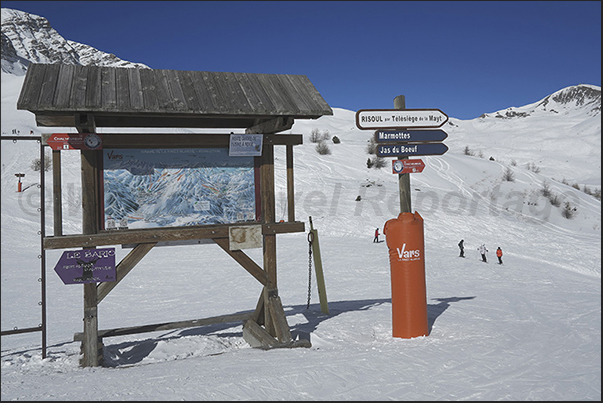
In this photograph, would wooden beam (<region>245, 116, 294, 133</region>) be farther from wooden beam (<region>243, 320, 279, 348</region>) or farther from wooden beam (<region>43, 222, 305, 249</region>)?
wooden beam (<region>243, 320, 279, 348</region>)

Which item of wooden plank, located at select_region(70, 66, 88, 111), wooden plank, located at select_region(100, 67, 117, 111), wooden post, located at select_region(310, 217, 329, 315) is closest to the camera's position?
wooden plank, located at select_region(70, 66, 88, 111)

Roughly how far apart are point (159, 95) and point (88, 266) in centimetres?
244

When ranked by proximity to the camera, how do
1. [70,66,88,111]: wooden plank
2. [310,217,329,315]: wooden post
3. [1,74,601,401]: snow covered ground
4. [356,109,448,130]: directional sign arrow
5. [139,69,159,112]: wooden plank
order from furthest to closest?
[310,217,329,315]: wooden post → [356,109,448,130]: directional sign arrow → [139,69,159,112]: wooden plank → [70,66,88,111]: wooden plank → [1,74,601,401]: snow covered ground

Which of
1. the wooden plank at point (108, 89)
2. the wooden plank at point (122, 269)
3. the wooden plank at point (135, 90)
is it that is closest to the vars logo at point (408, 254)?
the wooden plank at point (122, 269)

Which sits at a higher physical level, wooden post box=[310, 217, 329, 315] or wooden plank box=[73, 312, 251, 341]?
wooden post box=[310, 217, 329, 315]

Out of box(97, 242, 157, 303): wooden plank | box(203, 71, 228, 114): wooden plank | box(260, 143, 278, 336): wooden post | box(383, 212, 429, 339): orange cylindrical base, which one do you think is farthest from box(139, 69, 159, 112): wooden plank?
box(383, 212, 429, 339): orange cylindrical base

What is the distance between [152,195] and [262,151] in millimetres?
1735

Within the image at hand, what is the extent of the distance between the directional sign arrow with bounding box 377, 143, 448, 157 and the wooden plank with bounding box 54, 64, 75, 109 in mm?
4293

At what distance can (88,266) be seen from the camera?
19.6 ft

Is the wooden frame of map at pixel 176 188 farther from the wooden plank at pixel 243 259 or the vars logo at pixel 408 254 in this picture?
the vars logo at pixel 408 254

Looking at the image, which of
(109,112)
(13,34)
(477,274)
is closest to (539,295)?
(477,274)

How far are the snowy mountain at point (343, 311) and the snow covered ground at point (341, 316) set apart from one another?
3 cm

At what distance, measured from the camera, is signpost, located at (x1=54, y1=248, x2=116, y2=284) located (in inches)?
230

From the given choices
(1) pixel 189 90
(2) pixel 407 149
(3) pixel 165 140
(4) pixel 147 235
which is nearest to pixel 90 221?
(4) pixel 147 235
